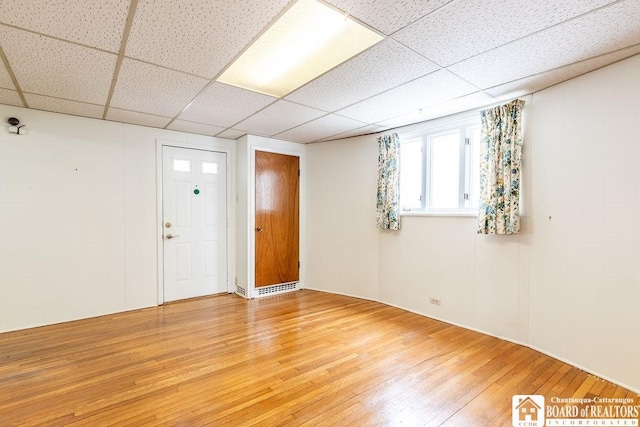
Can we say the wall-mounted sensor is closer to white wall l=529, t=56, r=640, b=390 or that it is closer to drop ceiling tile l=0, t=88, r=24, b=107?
drop ceiling tile l=0, t=88, r=24, b=107

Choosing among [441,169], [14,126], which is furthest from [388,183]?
[14,126]

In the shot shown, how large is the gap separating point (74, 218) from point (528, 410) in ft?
15.2

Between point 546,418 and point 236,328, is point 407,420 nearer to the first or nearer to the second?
point 546,418

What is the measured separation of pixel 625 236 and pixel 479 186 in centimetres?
116

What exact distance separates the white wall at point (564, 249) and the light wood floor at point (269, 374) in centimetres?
24

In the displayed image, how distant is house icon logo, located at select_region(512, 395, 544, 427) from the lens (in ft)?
5.82

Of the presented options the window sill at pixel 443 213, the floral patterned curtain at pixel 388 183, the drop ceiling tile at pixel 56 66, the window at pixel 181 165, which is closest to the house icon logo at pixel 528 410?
the window sill at pixel 443 213

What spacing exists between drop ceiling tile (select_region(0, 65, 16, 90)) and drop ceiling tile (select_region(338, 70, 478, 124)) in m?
2.83

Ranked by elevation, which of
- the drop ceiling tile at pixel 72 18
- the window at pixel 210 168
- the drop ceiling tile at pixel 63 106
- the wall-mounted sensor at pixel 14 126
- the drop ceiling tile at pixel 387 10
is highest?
the drop ceiling tile at pixel 387 10

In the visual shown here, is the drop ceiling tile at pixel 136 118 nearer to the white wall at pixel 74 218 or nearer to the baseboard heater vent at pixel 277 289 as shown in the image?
the white wall at pixel 74 218

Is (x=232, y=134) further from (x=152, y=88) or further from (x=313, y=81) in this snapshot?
(x=313, y=81)

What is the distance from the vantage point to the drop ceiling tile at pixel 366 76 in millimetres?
2045

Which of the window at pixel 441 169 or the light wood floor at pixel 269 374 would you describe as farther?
the window at pixel 441 169

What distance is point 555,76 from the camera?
7.73ft
